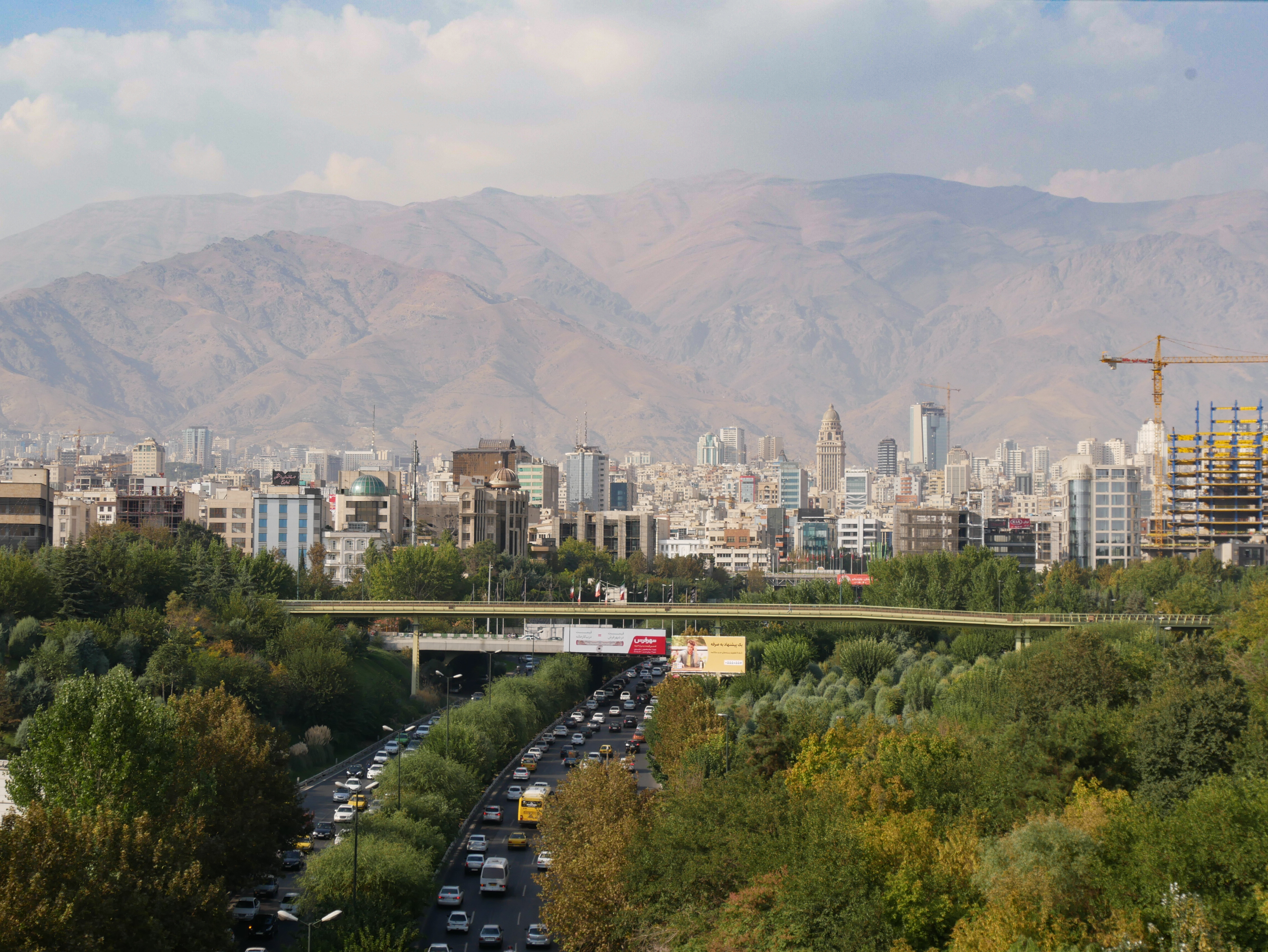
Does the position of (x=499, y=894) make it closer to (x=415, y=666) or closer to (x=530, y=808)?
(x=530, y=808)

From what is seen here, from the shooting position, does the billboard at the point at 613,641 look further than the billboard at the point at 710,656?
Yes

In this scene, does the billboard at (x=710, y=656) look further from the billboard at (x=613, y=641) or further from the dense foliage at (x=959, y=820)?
the dense foliage at (x=959, y=820)

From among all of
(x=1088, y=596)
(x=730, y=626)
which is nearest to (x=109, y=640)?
(x=730, y=626)

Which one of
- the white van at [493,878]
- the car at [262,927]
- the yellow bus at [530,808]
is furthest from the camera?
the yellow bus at [530,808]

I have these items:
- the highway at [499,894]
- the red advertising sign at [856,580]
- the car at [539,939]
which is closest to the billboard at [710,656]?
the highway at [499,894]

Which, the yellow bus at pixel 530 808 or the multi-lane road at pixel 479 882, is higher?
the yellow bus at pixel 530 808

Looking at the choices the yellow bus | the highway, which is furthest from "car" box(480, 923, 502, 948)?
the yellow bus

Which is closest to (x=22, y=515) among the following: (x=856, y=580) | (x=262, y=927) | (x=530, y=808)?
(x=530, y=808)
